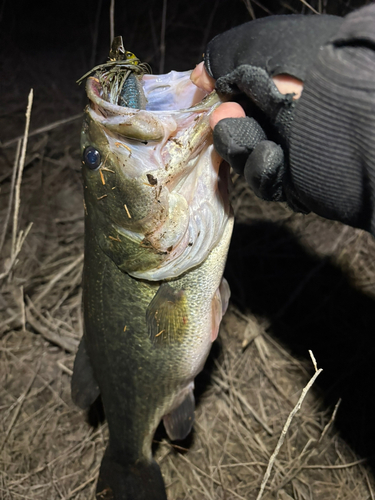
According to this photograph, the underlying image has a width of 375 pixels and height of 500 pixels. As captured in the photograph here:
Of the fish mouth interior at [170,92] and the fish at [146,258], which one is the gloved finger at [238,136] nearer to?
the fish at [146,258]

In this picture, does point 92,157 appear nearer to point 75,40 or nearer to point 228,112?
point 228,112

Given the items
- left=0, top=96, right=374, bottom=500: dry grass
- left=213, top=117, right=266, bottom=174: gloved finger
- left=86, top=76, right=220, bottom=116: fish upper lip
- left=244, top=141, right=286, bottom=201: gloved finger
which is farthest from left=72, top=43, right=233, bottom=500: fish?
left=0, top=96, right=374, bottom=500: dry grass

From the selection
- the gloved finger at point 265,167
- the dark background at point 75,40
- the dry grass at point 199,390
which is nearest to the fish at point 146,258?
the gloved finger at point 265,167

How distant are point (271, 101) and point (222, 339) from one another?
1.77 metres

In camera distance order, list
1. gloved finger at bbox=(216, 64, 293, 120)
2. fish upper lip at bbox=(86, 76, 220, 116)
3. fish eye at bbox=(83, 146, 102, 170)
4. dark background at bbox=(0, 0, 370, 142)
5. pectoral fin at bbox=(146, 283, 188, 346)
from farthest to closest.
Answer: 1. dark background at bbox=(0, 0, 370, 142)
2. pectoral fin at bbox=(146, 283, 188, 346)
3. fish eye at bbox=(83, 146, 102, 170)
4. fish upper lip at bbox=(86, 76, 220, 116)
5. gloved finger at bbox=(216, 64, 293, 120)

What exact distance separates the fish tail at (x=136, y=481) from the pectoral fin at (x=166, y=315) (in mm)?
757

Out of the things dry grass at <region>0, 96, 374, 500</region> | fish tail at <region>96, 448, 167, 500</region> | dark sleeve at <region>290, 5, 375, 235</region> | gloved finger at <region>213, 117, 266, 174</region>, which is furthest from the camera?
dry grass at <region>0, 96, 374, 500</region>

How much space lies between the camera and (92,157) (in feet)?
5.10

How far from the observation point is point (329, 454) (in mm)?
2346

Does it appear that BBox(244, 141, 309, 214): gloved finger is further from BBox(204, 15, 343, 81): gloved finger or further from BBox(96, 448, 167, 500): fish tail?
BBox(96, 448, 167, 500): fish tail

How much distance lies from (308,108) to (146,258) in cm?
85

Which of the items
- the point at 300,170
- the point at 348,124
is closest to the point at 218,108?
the point at 300,170

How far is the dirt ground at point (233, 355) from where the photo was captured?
92.6 inches

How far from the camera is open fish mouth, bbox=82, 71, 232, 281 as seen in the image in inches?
57.8
